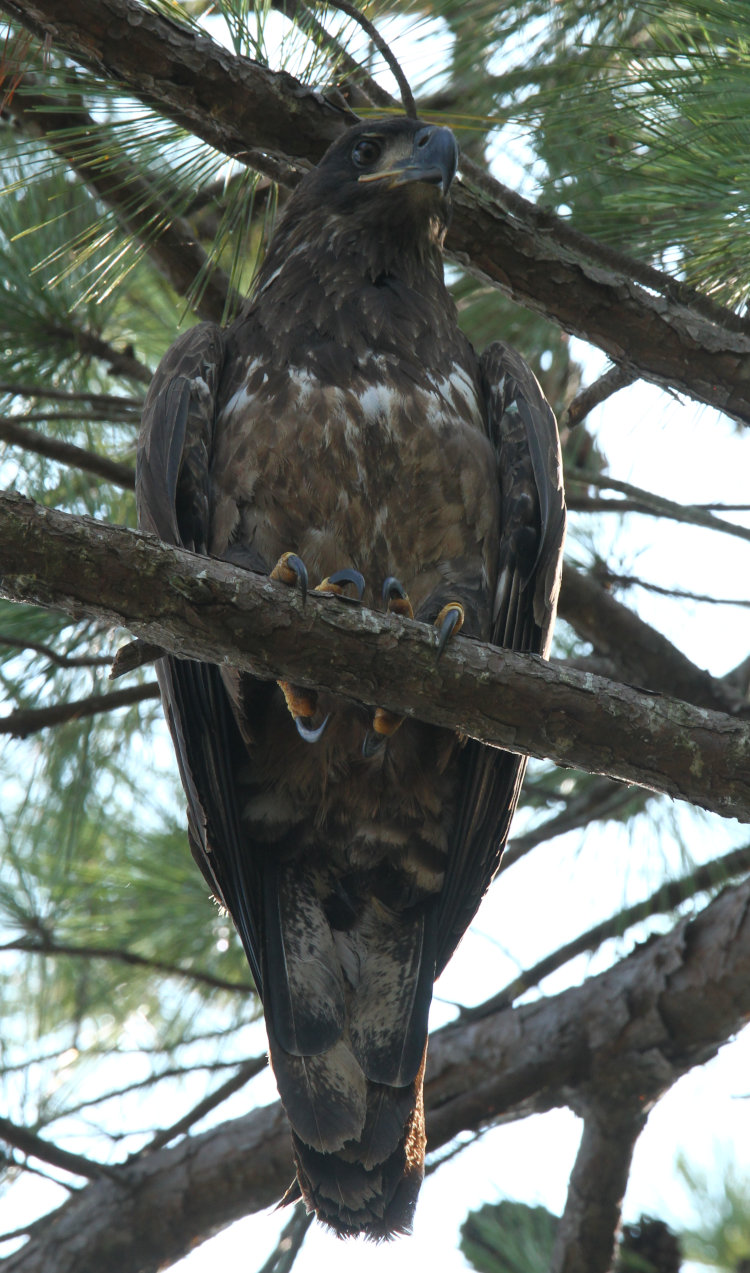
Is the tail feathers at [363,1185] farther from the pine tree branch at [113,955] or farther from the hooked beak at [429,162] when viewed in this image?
the hooked beak at [429,162]

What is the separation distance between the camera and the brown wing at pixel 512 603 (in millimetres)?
3188

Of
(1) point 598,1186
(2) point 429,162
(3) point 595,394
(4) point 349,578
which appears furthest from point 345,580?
→ (1) point 598,1186

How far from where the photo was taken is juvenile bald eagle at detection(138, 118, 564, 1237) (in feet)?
9.95

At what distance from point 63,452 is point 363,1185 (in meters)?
2.17

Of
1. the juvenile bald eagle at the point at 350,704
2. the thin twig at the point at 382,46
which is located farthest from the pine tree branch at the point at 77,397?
the thin twig at the point at 382,46

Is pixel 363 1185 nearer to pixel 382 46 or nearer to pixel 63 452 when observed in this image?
pixel 63 452

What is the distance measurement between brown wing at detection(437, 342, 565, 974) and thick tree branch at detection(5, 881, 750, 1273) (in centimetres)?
52

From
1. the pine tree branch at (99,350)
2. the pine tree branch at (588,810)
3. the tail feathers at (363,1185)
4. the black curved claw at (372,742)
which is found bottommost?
the tail feathers at (363,1185)

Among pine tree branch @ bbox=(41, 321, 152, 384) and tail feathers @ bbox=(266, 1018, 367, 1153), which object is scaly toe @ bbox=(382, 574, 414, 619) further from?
pine tree branch @ bbox=(41, 321, 152, 384)

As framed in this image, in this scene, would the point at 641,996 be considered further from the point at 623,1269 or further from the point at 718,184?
the point at 718,184

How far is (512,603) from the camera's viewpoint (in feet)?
10.6

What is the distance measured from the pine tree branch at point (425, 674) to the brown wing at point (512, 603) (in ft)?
2.30

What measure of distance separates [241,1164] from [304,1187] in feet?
2.23

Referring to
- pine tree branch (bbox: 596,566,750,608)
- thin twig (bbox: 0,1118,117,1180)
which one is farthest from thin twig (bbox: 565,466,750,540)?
thin twig (bbox: 0,1118,117,1180)
